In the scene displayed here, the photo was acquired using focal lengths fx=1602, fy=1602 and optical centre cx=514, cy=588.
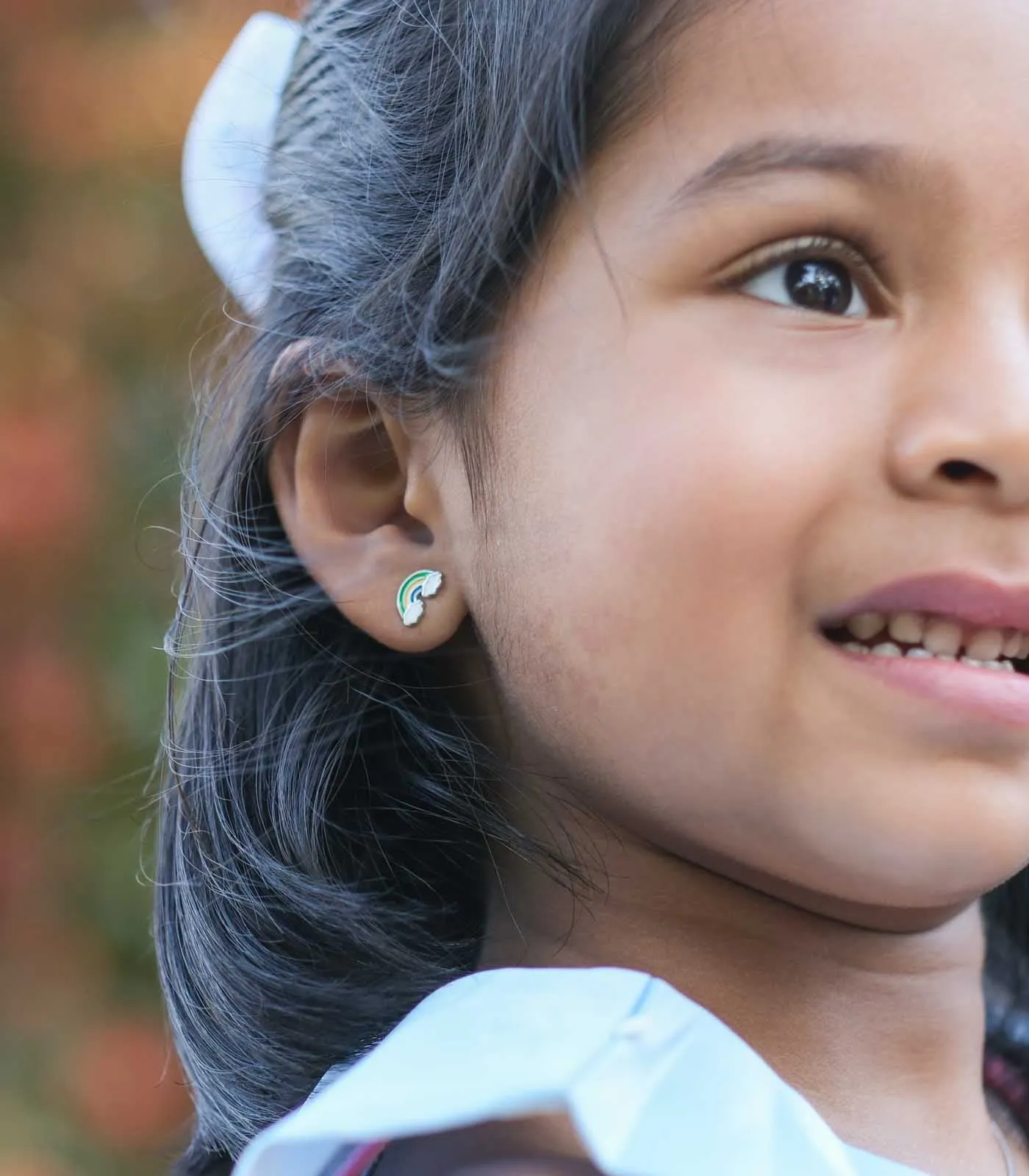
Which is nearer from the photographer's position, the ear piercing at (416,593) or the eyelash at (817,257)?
the eyelash at (817,257)

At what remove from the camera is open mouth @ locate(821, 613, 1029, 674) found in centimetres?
90

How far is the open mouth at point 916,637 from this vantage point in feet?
2.96

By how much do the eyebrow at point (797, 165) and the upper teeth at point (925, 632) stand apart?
0.79ft

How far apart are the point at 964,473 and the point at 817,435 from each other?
8 centimetres

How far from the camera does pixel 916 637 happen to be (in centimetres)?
90

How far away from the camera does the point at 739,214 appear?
91 cm

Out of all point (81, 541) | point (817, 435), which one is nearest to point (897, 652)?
point (817, 435)

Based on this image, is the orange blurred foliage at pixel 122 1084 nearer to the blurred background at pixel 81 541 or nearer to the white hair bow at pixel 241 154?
the blurred background at pixel 81 541

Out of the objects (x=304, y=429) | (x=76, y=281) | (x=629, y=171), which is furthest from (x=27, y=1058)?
(x=629, y=171)

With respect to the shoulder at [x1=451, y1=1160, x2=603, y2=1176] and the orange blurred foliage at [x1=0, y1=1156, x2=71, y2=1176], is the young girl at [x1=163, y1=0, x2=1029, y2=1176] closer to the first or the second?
the shoulder at [x1=451, y1=1160, x2=603, y2=1176]

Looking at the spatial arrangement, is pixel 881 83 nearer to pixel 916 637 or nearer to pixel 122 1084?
pixel 916 637

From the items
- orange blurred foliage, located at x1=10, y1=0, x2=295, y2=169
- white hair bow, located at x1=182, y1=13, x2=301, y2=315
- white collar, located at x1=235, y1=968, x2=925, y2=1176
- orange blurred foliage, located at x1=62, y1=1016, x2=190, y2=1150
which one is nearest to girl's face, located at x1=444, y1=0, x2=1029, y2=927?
white collar, located at x1=235, y1=968, x2=925, y2=1176

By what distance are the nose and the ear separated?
0.33 m

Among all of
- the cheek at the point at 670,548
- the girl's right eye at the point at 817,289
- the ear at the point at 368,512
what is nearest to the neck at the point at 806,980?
the cheek at the point at 670,548
